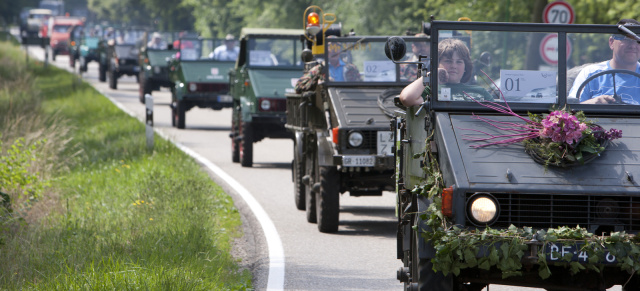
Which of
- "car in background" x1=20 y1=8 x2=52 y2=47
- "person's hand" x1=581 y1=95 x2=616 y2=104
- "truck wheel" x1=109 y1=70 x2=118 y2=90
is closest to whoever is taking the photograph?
"person's hand" x1=581 y1=95 x2=616 y2=104

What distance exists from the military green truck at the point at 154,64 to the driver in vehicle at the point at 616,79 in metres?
22.8

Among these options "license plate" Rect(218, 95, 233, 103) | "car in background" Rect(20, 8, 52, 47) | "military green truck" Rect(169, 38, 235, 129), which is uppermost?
"car in background" Rect(20, 8, 52, 47)

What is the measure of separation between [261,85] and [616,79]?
36.4 feet

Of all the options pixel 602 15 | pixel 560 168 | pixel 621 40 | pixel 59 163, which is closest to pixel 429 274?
pixel 560 168

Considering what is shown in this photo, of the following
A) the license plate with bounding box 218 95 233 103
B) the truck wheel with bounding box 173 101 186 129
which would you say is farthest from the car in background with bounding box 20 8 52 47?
the license plate with bounding box 218 95 233 103

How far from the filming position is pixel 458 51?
615 cm

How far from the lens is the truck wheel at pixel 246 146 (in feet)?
53.1

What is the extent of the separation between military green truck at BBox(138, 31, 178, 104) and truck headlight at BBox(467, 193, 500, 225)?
78.2 ft

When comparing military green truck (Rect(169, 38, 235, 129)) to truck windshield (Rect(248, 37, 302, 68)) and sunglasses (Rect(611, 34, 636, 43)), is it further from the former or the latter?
sunglasses (Rect(611, 34, 636, 43))

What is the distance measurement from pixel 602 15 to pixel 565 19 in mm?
5385

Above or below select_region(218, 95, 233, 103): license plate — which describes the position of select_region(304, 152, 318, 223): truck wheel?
below

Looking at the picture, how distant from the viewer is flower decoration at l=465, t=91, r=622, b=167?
5.35 meters

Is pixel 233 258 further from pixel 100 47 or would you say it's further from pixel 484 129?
pixel 100 47

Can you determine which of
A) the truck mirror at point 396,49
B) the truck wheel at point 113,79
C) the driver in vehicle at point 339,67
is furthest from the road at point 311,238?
the truck wheel at point 113,79
